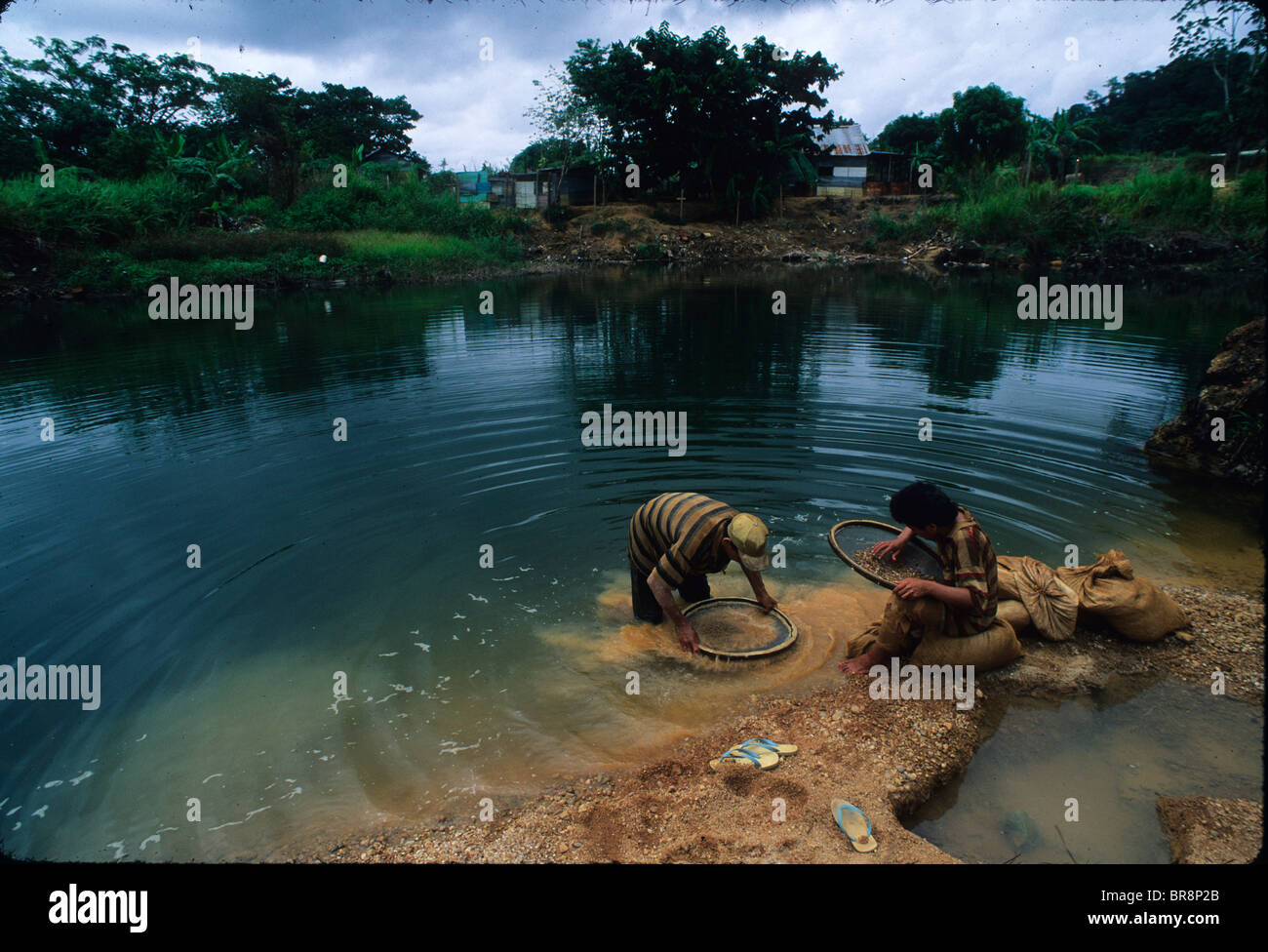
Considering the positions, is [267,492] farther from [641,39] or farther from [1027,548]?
[641,39]

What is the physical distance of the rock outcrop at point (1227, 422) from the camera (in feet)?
25.8

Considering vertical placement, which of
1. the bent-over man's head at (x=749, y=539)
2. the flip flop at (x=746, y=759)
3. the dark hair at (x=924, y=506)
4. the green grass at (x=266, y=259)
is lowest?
the flip flop at (x=746, y=759)

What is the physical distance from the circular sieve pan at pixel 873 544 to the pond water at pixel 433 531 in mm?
590

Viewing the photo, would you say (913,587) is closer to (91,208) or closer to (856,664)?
(856,664)

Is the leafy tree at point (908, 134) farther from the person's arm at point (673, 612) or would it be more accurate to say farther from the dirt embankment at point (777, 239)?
the person's arm at point (673, 612)

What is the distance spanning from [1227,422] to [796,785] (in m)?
7.90

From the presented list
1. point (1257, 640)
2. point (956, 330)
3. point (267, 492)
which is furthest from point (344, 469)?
point (956, 330)

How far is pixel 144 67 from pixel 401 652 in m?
50.8

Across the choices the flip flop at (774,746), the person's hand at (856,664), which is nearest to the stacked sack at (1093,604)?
the person's hand at (856,664)

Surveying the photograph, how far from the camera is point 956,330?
1683 centimetres

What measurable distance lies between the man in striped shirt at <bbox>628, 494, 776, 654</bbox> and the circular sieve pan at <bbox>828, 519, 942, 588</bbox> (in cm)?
70

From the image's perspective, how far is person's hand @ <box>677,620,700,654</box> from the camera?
489 cm

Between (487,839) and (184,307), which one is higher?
(184,307)

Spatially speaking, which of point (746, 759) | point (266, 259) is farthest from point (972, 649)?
point (266, 259)
